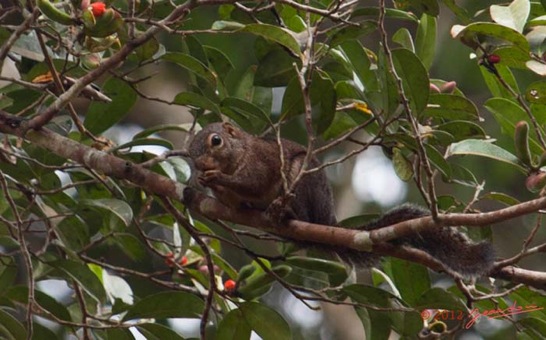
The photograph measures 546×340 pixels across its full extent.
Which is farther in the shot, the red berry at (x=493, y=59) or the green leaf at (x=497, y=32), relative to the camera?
the red berry at (x=493, y=59)

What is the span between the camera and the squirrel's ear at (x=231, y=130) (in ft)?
12.2

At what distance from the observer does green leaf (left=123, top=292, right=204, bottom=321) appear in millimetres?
3250

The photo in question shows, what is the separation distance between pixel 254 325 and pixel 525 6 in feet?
4.24

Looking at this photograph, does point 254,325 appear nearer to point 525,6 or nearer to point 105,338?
point 105,338

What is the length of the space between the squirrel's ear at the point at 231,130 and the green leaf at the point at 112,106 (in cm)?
35

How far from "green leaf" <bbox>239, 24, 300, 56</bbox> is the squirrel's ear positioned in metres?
0.76

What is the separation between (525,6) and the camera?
2936 mm

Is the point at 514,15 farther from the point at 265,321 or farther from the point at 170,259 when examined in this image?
the point at 170,259

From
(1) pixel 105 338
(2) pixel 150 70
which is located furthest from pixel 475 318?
(2) pixel 150 70

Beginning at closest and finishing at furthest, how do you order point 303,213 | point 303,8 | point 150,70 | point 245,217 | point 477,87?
point 303,8, point 245,217, point 303,213, point 150,70, point 477,87

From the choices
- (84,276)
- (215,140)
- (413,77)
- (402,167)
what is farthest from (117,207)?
(413,77)

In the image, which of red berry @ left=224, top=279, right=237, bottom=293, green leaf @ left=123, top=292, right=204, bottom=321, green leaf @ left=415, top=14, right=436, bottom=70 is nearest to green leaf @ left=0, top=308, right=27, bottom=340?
green leaf @ left=123, top=292, right=204, bottom=321

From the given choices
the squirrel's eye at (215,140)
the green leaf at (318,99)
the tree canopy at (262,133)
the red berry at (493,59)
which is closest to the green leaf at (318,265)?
the tree canopy at (262,133)

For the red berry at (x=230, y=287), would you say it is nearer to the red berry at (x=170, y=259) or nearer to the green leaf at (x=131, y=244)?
the red berry at (x=170, y=259)
